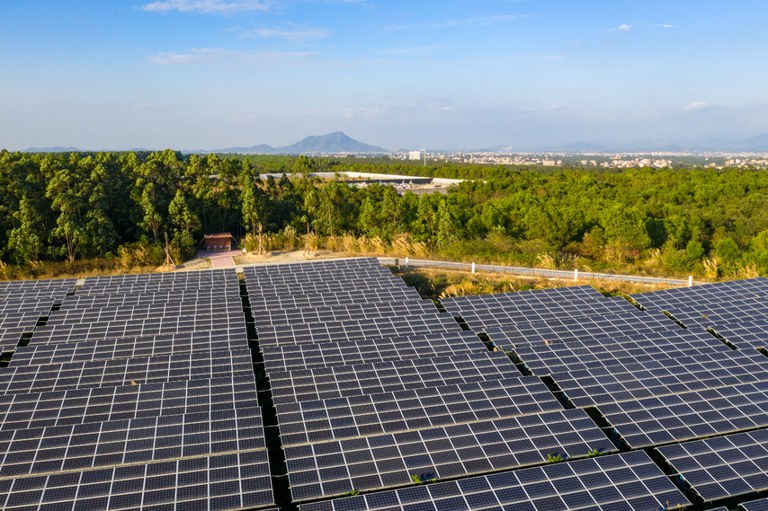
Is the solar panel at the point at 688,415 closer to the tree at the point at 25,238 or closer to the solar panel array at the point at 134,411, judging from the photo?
the solar panel array at the point at 134,411

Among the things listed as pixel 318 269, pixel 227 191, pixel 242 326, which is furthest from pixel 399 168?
pixel 242 326

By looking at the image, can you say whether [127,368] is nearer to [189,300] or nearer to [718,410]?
[189,300]

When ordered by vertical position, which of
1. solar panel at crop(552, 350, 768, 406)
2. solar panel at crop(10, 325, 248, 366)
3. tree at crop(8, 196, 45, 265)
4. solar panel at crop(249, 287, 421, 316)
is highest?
tree at crop(8, 196, 45, 265)

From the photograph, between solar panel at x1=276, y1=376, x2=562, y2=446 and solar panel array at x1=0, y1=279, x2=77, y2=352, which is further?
→ solar panel array at x1=0, y1=279, x2=77, y2=352

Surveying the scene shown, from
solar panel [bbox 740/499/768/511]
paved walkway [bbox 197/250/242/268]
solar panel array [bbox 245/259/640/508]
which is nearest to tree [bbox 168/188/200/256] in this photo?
paved walkway [bbox 197/250/242/268]

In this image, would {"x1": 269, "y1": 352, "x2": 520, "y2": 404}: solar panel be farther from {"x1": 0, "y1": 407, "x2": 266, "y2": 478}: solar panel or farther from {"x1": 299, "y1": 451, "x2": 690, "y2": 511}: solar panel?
{"x1": 299, "y1": 451, "x2": 690, "y2": 511}: solar panel

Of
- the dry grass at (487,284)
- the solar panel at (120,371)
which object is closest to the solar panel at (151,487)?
the solar panel at (120,371)

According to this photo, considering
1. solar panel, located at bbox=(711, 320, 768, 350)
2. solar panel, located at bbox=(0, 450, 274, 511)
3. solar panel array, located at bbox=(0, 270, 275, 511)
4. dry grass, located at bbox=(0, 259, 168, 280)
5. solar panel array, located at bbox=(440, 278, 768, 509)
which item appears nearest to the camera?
solar panel, located at bbox=(0, 450, 274, 511)

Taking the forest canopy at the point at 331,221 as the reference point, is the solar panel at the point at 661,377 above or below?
below
